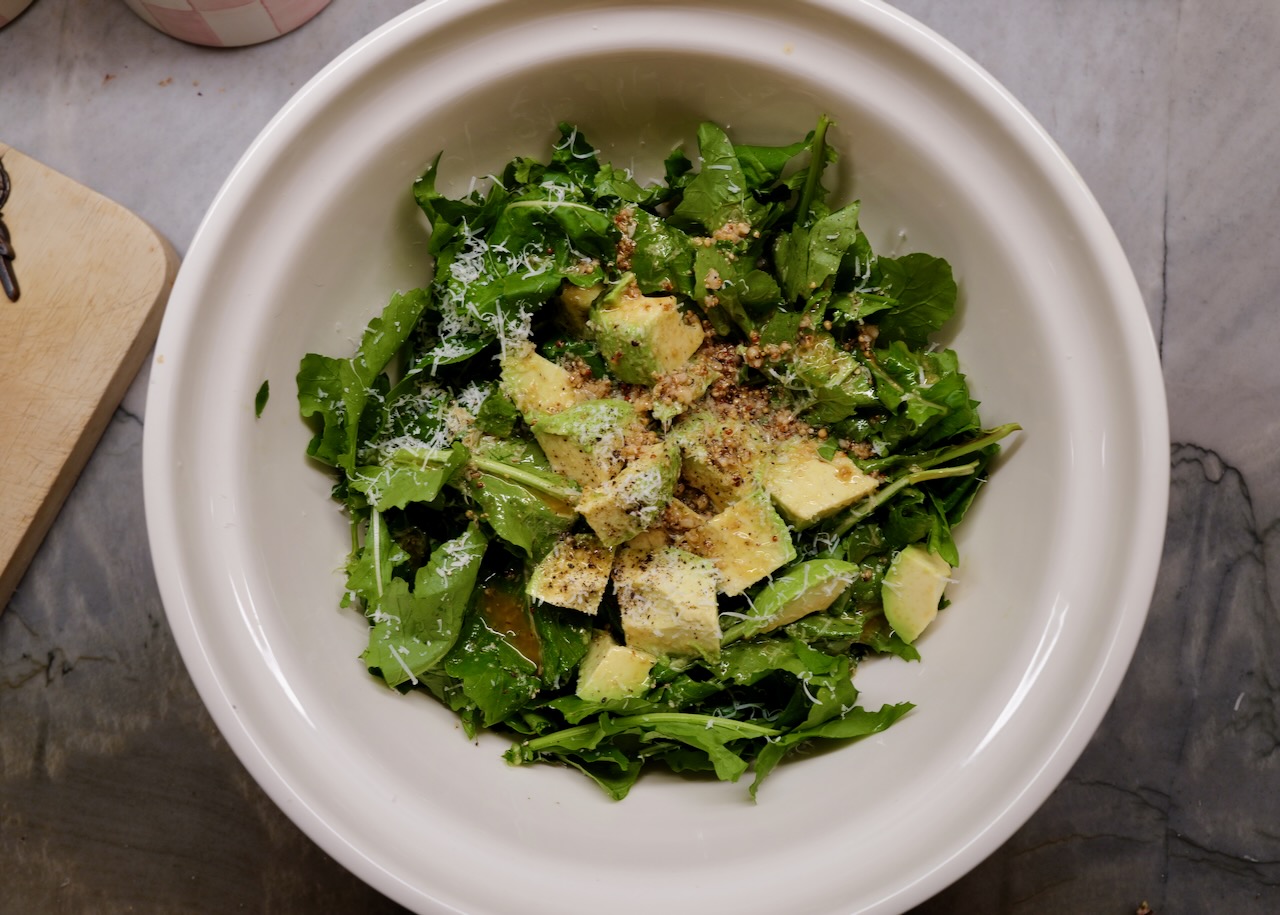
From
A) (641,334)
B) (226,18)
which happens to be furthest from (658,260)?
(226,18)

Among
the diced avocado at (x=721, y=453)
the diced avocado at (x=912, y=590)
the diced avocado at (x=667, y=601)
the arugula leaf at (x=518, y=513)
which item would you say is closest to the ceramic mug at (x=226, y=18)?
the arugula leaf at (x=518, y=513)

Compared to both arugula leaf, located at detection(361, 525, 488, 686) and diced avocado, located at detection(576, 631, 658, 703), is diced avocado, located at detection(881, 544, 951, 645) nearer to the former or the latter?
diced avocado, located at detection(576, 631, 658, 703)

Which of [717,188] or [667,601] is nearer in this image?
[667,601]

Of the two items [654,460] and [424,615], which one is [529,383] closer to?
[654,460]

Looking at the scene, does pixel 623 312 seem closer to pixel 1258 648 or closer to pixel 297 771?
pixel 297 771

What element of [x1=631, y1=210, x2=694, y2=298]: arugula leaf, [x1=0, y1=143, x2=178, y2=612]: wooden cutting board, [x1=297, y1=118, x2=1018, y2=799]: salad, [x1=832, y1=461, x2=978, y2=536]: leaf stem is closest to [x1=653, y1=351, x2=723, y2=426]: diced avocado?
[x1=297, y1=118, x2=1018, y2=799]: salad

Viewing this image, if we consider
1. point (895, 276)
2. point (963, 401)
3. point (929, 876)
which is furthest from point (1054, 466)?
point (929, 876)
